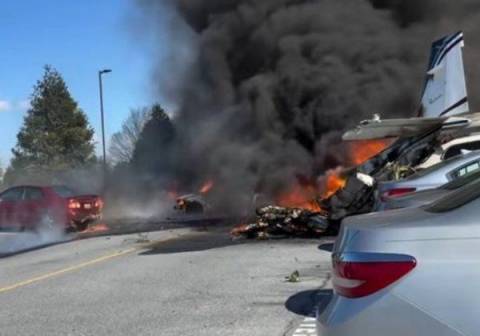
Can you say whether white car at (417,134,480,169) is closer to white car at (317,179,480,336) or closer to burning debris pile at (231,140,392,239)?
burning debris pile at (231,140,392,239)

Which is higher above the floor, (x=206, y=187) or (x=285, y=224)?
(x=206, y=187)

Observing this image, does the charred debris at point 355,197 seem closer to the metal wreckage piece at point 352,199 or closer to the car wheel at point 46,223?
the metal wreckage piece at point 352,199

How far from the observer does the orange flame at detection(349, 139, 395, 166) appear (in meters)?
18.7

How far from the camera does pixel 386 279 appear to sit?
2926 mm

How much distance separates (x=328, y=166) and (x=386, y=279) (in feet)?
56.6

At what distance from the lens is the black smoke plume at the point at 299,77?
69.5ft

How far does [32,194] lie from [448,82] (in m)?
11.0

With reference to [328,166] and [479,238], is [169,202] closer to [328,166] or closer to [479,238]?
[328,166]

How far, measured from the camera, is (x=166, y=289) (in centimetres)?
812

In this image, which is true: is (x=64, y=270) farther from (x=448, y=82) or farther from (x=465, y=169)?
(x=448, y=82)

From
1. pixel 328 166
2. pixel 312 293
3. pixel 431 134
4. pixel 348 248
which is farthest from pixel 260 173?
pixel 348 248

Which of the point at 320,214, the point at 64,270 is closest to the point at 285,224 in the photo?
the point at 320,214

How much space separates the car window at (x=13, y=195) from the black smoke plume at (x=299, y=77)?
6.81 meters

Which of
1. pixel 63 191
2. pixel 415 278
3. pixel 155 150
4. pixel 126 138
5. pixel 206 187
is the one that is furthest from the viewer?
pixel 126 138
